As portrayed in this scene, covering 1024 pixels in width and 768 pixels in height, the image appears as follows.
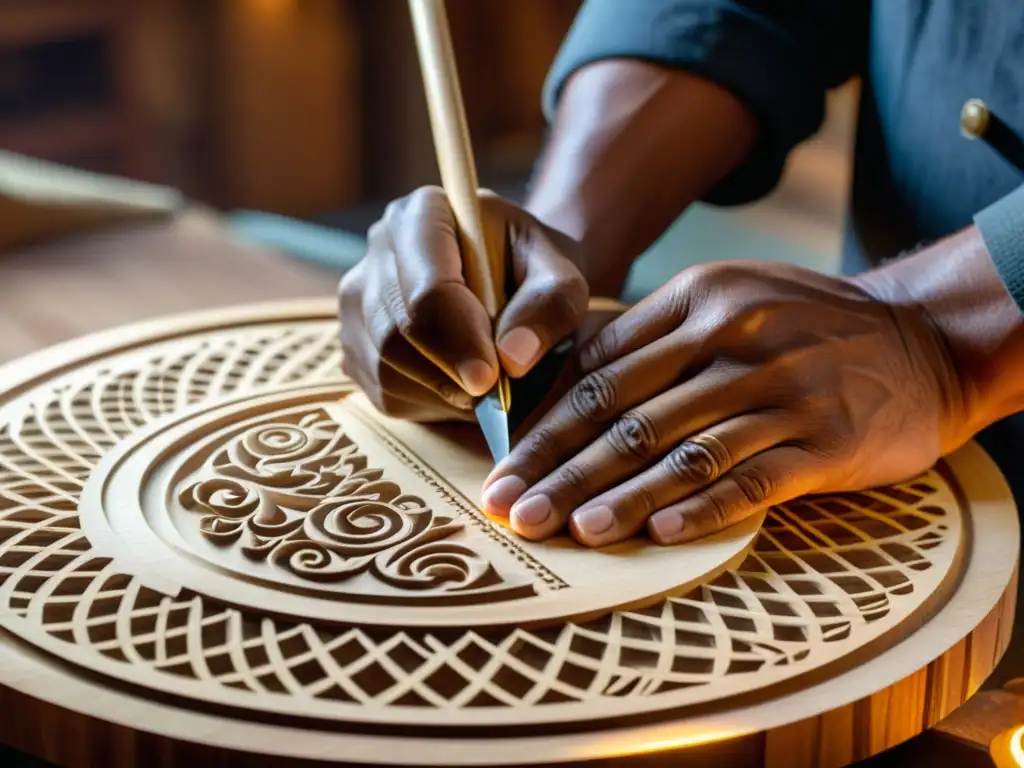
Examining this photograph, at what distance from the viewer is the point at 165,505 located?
97 cm

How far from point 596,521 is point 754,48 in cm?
64

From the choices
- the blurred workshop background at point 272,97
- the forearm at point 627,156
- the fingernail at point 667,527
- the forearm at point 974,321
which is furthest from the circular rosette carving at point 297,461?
the blurred workshop background at point 272,97

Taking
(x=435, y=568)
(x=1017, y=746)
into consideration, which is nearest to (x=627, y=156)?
(x=435, y=568)

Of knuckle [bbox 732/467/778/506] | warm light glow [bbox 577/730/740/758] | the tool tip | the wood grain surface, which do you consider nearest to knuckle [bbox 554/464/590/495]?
knuckle [bbox 732/467/778/506]

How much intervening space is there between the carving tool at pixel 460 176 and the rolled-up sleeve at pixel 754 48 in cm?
31

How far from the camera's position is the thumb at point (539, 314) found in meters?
0.99

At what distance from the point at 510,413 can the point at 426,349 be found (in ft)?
0.29

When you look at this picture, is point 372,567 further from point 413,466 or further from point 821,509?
point 821,509

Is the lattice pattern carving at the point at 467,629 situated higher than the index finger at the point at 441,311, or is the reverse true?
the index finger at the point at 441,311

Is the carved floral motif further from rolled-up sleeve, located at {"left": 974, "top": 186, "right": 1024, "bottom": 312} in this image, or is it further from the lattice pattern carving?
rolled-up sleeve, located at {"left": 974, "top": 186, "right": 1024, "bottom": 312}

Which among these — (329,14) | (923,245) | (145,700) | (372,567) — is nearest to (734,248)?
(923,245)

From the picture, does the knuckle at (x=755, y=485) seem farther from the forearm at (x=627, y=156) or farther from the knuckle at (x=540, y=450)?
the forearm at (x=627, y=156)

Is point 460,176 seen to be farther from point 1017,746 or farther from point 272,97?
point 272,97

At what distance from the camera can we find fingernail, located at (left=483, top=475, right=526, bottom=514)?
95 cm
